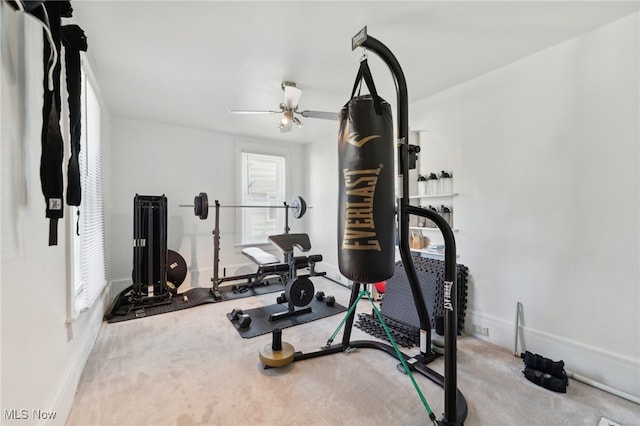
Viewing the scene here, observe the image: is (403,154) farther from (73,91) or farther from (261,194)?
(261,194)

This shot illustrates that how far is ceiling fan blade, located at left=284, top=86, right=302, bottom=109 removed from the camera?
265 cm

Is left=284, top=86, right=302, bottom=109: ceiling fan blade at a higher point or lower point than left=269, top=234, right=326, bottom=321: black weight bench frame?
higher

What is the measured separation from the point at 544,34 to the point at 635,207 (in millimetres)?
1445

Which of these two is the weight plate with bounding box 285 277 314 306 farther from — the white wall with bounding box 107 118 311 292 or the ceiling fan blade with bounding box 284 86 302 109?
the white wall with bounding box 107 118 311 292

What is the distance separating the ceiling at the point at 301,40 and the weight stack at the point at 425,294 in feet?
6.66

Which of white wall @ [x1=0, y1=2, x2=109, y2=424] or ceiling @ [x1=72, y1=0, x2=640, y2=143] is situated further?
ceiling @ [x1=72, y1=0, x2=640, y2=143]

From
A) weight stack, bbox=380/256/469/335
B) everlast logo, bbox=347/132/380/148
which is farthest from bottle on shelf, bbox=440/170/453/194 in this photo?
everlast logo, bbox=347/132/380/148

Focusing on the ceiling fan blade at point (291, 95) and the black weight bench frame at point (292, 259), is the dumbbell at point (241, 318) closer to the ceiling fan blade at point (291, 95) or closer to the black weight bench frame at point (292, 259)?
the black weight bench frame at point (292, 259)

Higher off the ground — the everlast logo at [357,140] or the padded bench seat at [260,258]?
the everlast logo at [357,140]

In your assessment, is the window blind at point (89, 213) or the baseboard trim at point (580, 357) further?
the window blind at point (89, 213)

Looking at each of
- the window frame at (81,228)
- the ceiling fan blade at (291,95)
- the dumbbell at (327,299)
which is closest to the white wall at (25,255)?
the window frame at (81,228)

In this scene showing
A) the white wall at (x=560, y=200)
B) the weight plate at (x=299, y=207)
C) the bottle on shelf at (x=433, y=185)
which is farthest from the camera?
the weight plate at (x=299, y=207)

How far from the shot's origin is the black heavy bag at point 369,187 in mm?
1535

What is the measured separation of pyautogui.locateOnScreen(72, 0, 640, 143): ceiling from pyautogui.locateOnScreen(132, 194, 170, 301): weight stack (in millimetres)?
1410
